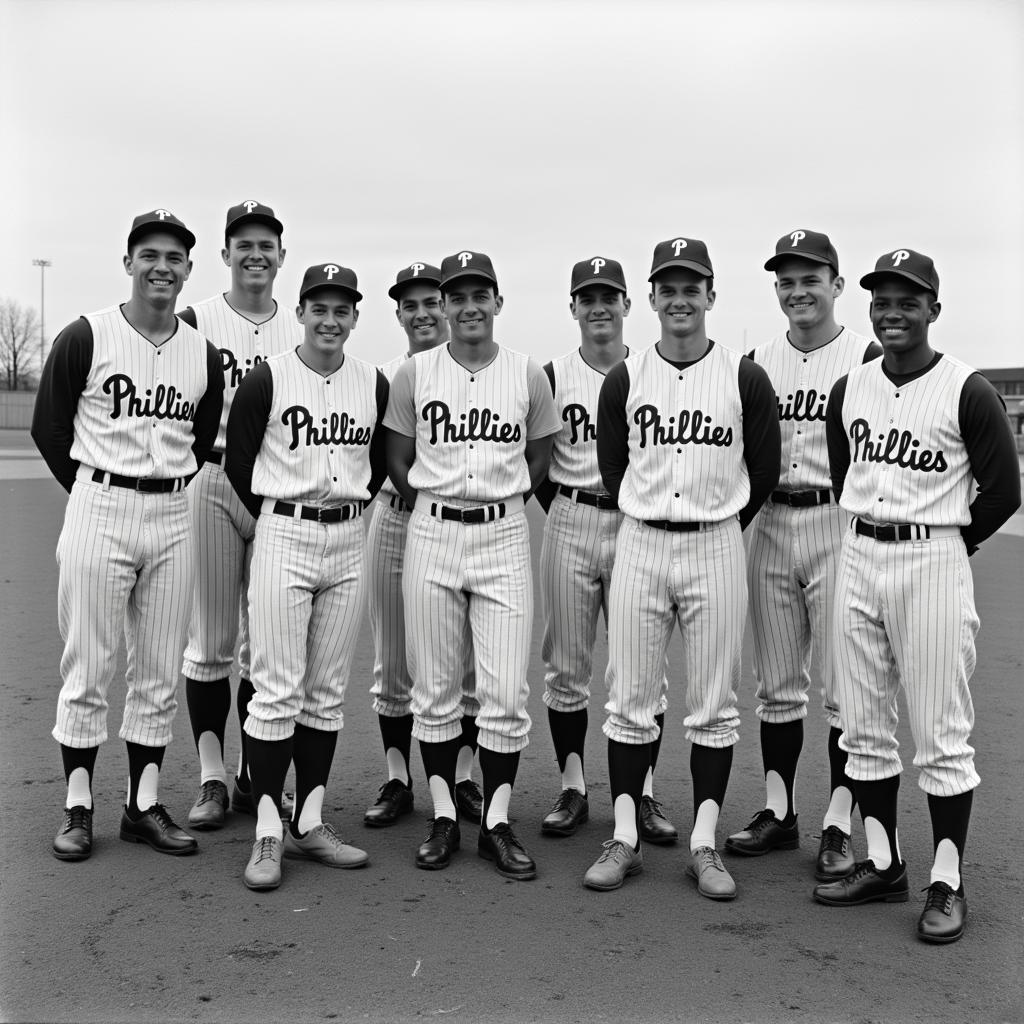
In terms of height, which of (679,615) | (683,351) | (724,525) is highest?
(683,351)

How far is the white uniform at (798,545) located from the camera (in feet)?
15.2

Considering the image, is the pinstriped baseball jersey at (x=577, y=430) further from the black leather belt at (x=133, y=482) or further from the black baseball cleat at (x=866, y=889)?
the black baseball cleat at (x=866, y=889)

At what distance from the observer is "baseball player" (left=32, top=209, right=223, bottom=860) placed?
14.7 feet

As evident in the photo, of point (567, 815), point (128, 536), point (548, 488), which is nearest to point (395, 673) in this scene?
point (567, 815)

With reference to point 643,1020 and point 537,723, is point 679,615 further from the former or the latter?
point 537,723

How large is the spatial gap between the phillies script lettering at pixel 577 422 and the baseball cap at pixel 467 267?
722 mm

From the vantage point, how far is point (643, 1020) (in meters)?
3.27

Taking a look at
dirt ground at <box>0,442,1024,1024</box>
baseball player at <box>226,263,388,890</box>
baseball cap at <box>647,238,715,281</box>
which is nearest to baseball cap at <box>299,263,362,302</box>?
baseball player at <box>226,263,388,890</box>

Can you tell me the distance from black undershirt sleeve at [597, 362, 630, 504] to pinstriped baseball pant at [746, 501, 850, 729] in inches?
26.1

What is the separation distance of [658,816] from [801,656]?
3.28ft

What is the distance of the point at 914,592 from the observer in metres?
4.00

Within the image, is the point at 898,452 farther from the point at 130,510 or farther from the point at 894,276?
the point at 130,510

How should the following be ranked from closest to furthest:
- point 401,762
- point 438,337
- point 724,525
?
point 724,525 < point 401,762 < point 438,337

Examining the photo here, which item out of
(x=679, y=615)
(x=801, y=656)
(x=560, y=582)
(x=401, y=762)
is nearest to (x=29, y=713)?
(x=401, y=762)
